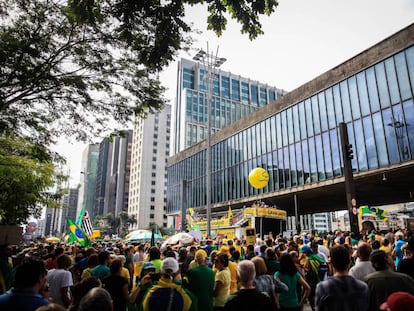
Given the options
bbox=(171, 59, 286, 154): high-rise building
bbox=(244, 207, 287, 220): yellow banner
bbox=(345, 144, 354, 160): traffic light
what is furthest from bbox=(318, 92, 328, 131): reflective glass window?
bbox=(171, 59, 286, 154): high-rise building

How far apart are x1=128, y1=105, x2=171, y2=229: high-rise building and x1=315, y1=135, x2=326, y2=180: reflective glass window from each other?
296 feet

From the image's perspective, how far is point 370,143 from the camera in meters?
24.2

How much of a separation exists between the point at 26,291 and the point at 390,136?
25239mm

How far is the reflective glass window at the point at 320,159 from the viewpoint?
92.9ft

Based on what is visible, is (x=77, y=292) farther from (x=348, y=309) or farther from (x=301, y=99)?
(x=301, y=99)

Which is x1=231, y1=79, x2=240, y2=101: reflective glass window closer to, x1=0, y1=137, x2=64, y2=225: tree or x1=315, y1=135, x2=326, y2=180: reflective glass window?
x1=315, y1=135, x2=326, y2=180: reflective glass window

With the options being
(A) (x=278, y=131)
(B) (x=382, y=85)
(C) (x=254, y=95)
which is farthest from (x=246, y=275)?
(C) (x=254, y=95)

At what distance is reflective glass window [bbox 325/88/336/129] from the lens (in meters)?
27.6

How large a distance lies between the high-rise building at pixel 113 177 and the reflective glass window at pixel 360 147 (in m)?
105

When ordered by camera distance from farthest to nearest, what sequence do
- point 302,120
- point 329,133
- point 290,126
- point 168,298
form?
point 290,126, point 302,120, point 329,133, point 168,298

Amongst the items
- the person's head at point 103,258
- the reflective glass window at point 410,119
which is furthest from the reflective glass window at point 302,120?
the person's head at point 103,258

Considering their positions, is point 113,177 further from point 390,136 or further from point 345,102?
point 390,136

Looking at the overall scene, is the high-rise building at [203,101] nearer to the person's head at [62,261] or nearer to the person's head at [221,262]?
the person's head at [221,262]

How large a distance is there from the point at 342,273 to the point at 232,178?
39.0 meters
